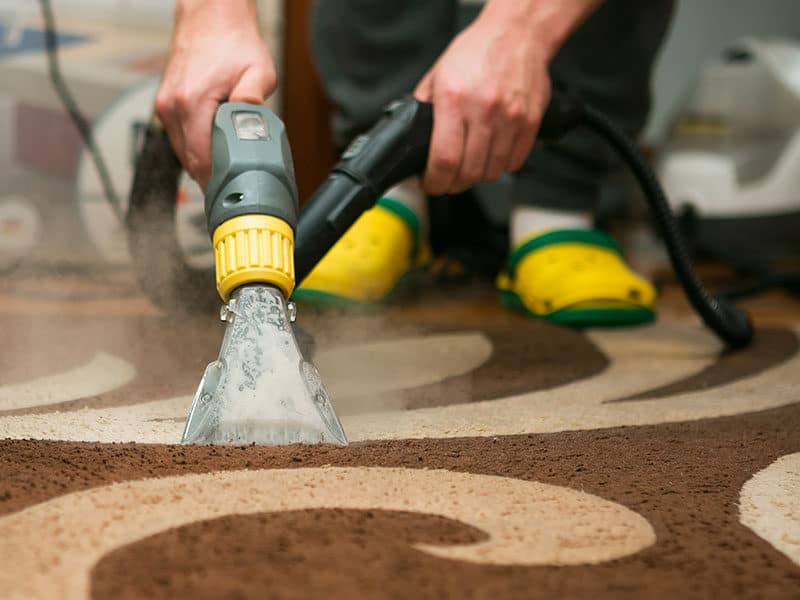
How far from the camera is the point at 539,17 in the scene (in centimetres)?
76

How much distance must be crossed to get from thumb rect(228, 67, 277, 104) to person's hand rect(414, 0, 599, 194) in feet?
0.45

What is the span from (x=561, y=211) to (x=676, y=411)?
48cm

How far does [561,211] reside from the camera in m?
1.12

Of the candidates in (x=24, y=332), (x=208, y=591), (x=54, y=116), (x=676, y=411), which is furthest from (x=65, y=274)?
(x=208, y=591)

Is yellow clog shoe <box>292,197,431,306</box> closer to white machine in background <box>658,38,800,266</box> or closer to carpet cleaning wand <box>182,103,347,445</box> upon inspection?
carpet cleaning wand <box>182,103,347,445</box>

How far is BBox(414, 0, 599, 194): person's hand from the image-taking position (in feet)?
2.37

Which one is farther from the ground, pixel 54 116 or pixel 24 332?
pixel 54 116

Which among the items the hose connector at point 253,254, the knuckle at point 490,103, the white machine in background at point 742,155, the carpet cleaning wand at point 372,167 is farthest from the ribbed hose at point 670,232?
the white machine in background at point 742,155

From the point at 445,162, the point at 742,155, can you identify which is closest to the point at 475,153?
the point at 445,162

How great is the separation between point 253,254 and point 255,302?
3 centimetres

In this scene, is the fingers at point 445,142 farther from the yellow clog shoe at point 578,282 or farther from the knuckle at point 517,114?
the yellow clog shoe at point 578,282

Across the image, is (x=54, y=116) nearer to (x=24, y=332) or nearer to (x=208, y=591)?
(x=24, y=332)

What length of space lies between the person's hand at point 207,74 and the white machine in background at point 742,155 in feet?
3.28

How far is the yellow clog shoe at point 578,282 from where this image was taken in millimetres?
1016
